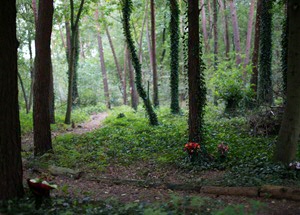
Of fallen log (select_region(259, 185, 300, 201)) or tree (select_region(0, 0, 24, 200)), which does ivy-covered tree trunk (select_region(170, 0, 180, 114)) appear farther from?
tree (select_region(0, 0, 24, 200))

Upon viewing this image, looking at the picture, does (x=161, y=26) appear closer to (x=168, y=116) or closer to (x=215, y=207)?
(x=168, y=116)

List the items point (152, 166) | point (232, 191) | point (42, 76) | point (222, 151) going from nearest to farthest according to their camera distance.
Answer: point (232, 191), point (222, 151), point (152, 166), point (42, 76)

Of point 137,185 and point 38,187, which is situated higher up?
point 38,187

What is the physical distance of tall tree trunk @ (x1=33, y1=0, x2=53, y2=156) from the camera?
1032 centimetres

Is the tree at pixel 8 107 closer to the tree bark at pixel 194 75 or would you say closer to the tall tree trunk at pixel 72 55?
the tree bark at pixel 194 75

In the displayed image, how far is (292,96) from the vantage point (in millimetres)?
6922

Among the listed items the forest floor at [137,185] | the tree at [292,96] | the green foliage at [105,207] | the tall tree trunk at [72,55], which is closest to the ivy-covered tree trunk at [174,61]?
the tall tree trunk at [72,55]

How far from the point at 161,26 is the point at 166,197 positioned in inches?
1019

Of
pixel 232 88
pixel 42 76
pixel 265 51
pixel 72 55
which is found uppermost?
pixel 72 55

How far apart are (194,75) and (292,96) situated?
2956mm

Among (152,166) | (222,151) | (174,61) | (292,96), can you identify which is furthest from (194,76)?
(174,61)

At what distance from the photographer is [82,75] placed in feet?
108

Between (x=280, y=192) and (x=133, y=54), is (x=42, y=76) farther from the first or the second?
(x=280, y=192)

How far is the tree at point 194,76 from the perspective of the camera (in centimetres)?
880
